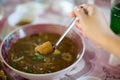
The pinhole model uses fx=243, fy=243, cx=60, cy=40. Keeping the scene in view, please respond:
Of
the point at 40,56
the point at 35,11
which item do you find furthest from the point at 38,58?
the point at 35,11

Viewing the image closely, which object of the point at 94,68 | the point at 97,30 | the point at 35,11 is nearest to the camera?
the point at 97,30

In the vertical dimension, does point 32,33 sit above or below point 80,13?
below

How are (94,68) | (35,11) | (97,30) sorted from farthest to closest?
(35,11) < (94,68) < (97,30)

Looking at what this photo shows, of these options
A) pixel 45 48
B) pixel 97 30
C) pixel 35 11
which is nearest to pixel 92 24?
pixel 97 30

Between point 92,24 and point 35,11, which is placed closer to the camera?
point 92,24

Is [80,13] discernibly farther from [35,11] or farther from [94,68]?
[35,11]

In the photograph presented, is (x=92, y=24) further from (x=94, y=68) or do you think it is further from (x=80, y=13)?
(x=94, y=68)

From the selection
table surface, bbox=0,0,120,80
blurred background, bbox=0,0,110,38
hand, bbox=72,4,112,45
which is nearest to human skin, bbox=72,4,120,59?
hand, bbox=72,4,112,45
